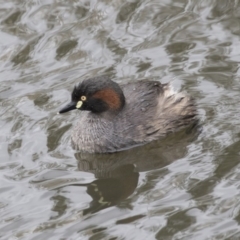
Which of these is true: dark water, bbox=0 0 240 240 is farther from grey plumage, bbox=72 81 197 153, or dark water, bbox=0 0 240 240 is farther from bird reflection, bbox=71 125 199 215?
grey plumage, bbox=72 81 197 153

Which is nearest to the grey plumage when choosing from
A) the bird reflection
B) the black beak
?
the bird reflection

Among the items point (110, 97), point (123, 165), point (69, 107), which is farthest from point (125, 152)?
point (69, 107)

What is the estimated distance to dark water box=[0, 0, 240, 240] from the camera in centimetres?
748

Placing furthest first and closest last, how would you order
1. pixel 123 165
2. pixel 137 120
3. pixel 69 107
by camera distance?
1. pixel 137 120
2. pixel 69 107
3. pixel 123 165

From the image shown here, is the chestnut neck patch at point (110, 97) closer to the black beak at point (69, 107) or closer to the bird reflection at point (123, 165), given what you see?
the black beak at point (69, 107)

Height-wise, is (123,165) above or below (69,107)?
below

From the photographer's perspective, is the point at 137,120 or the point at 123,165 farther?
the point at 137,120

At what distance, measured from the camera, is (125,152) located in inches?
354

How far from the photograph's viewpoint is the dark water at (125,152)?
24.5ft

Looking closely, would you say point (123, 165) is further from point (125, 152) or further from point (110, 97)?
point (110, 97)

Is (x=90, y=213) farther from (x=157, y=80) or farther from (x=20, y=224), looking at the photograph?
(x=157, y=80)

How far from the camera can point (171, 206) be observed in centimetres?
→ 756

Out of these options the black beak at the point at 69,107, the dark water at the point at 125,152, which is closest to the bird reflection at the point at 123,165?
the dark water at the point at 125,152

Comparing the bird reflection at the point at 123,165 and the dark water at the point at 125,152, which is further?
the bird reflection at the point at 123,165
